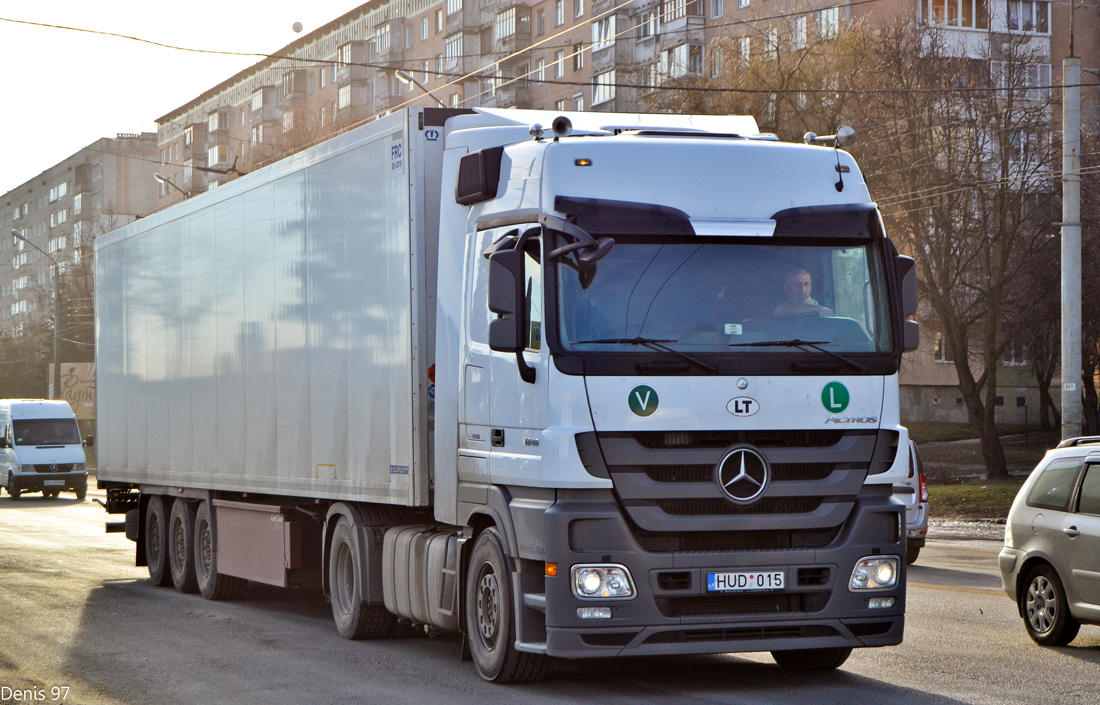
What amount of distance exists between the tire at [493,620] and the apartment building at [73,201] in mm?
95629

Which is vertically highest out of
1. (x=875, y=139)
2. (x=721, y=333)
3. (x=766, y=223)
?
(x=875, y=139)

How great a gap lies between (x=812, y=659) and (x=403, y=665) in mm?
2650

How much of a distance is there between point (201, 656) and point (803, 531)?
14.9 ft

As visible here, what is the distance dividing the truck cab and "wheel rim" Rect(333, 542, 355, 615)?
31042 mm

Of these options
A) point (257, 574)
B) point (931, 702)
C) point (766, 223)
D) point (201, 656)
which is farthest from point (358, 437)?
point (931, 702)

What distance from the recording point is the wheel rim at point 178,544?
49.7 feet

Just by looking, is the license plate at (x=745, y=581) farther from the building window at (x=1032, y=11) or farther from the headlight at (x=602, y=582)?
the building window at (x=1032, y=11)

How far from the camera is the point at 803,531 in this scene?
8234 millimetres

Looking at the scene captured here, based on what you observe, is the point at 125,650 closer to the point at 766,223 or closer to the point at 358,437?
the point at 358,437

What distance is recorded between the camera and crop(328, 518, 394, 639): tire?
1068 cm

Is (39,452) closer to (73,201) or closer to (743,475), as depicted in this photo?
(743,475)

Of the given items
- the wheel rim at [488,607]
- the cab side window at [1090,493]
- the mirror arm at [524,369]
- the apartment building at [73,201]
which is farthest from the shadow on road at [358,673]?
the apartment building at [73,201]

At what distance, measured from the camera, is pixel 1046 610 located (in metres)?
10.2

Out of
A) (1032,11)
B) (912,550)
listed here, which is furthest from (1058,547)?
(1032,11)
